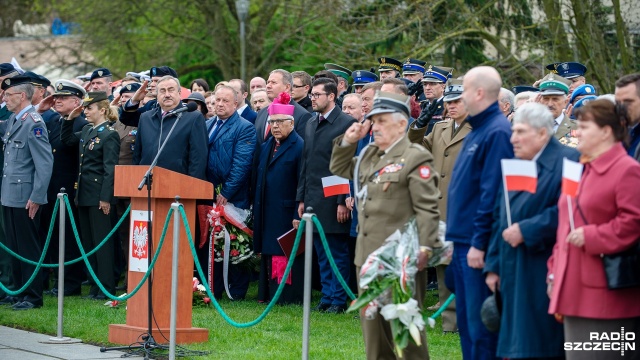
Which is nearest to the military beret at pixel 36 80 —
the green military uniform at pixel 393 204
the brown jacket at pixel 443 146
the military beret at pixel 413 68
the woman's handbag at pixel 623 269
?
the military beret at pixel 413 68

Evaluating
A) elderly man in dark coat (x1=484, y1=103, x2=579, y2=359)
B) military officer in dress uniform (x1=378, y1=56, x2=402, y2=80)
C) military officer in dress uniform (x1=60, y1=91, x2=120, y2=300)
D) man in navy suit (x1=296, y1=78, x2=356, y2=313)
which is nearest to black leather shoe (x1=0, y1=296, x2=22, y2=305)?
military officer in dress uniform (x1=60, y1=91, x2=120, y2=300)

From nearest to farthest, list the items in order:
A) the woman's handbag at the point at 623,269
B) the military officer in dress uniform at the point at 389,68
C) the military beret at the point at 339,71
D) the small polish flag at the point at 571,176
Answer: the woman's handbag at the point at 623,269, the small polish flag at the point at 571,176, the military officer in dress uniform at the point at 389,68, the military beret at the point at 339,71

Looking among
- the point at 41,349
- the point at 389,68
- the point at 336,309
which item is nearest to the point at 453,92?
the point at 336,309

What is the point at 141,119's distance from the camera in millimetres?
12062

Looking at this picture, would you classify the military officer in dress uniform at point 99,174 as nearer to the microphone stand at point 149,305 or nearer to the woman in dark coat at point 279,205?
the woman in dark coat at point 279,205

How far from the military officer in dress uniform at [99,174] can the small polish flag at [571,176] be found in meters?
7.54

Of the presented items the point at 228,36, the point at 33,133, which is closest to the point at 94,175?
the point at 33,133

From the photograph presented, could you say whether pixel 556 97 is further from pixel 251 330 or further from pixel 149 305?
pixel 149 305

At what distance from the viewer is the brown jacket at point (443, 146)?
9.71m

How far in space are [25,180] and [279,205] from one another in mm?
2971

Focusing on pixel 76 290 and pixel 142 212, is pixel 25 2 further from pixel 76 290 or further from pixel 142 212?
pixel 142 212

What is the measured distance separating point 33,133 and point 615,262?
805 centimetres

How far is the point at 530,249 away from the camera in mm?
6391

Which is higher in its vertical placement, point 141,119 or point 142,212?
point 141,119
